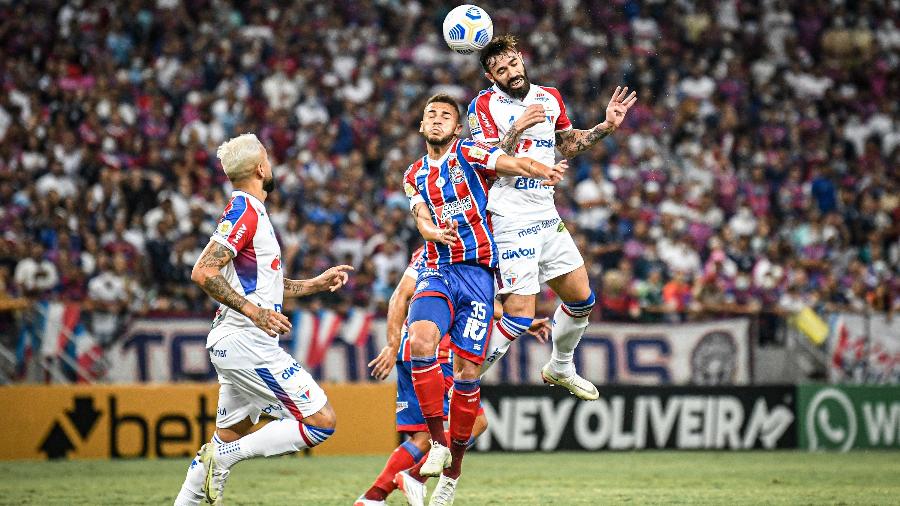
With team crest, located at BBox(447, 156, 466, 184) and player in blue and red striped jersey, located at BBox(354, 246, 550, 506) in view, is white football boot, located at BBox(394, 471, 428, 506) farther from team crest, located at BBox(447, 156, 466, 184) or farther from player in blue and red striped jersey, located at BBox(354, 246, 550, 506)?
team crest, located at BBox(447, 156, 466, 184)

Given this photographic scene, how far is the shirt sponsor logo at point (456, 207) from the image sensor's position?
993cm

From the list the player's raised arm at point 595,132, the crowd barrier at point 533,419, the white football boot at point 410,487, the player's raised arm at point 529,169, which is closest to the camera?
the white football boot at point 410,487

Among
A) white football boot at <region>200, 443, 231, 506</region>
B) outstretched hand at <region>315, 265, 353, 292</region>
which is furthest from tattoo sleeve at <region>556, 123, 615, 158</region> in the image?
white football boot at <region>200, 443, 231, 506</region>

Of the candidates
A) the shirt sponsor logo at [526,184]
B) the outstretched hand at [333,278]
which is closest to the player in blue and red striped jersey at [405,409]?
the outstretched hand at [333,278]

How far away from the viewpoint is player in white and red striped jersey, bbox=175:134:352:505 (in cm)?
873

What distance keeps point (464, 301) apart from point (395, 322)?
0.61 meters

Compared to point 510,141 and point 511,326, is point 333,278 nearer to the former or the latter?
point 510,141

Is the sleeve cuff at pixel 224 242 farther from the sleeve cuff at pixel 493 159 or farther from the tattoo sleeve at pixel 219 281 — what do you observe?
the sleeve cuff at pixel 493 159

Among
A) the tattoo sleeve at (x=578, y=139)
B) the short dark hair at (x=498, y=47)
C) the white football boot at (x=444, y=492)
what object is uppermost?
the short dark hair at (x=498, y=47)

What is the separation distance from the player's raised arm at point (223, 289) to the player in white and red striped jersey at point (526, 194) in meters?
2.64

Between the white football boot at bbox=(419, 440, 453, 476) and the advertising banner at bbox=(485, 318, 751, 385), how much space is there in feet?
28.6

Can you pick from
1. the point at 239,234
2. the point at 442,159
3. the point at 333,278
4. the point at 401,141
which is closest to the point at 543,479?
the point at 442,159

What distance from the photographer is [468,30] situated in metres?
10.6

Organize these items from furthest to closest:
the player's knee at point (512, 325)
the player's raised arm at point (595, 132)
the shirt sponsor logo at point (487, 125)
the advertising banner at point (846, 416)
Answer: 1. the advertising banner at point (846, 416)
2. the player's knee at point (512, 325)
3. the player's raised arm at point (595, 132)
4. the shirt sponsor logo at point (487, 125)
